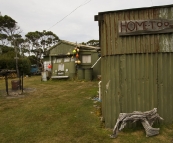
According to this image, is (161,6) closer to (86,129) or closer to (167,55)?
(167,55)

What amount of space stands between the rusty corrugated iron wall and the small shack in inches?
381

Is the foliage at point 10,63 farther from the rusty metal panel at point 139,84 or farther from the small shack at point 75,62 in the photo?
the rusty metal panel at point 139,84

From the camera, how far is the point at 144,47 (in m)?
4.02

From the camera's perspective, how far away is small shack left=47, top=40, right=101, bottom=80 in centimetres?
1447

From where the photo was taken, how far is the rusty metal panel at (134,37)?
3.94m

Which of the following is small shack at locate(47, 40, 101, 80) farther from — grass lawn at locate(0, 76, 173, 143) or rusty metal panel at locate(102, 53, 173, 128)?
rusty metal panel at locate(102, 53, 173, 128)

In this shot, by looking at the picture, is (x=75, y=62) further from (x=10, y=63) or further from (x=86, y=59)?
(x=10, y=63)

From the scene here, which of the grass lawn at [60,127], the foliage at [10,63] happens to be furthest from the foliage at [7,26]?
the grass lawn at [60,127]

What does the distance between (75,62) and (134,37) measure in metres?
10.9

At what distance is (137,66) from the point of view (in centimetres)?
410

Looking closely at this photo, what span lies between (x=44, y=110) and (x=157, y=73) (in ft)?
15.2

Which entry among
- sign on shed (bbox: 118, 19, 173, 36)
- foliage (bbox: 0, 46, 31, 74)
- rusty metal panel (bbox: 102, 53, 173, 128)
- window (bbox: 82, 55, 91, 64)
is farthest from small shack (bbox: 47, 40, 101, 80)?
foliage (bbox: 0, 46, 31, 74)

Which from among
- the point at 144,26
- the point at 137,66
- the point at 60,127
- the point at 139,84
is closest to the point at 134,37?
the point at 144,26

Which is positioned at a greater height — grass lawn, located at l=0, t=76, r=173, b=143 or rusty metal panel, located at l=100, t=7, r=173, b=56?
rusty metal panel, located at l=100, t=7, r=173, b=56
